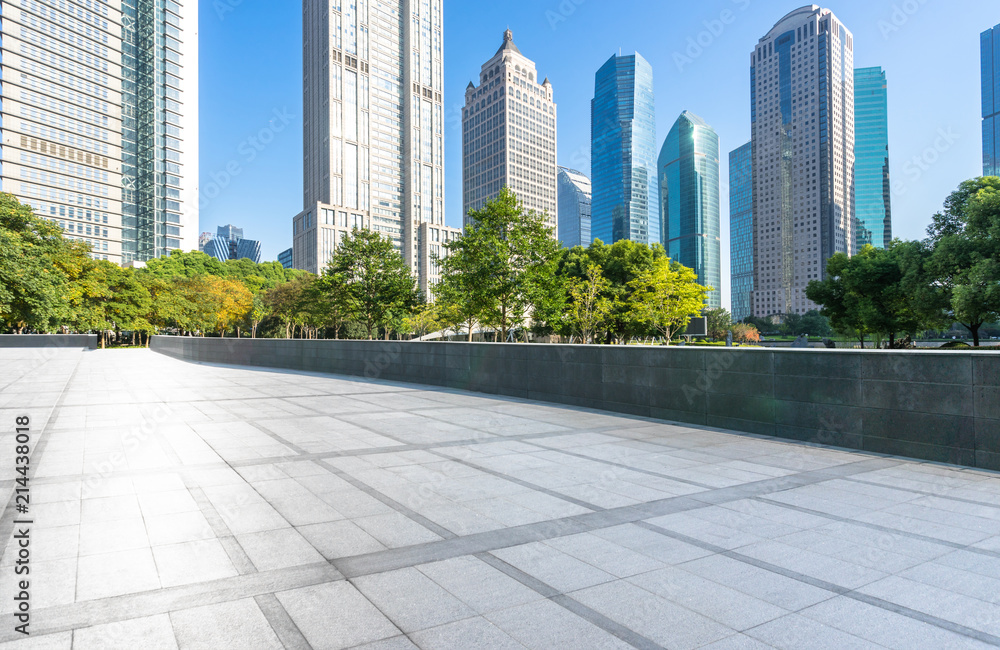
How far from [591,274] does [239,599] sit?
128 feet

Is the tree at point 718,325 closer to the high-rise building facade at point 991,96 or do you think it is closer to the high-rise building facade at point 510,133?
the high-rise building facade at point 991,96

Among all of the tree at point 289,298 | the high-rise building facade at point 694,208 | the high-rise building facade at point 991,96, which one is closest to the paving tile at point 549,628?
the tree at point 289,298

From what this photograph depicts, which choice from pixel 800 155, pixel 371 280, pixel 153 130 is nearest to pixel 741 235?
Result: pixel 800 155

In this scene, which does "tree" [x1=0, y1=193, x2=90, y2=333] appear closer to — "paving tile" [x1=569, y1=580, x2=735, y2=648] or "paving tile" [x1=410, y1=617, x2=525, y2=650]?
"paving tile" [x1=410, y1=617, x2=525, y2=650]

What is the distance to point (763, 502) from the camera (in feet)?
14.6

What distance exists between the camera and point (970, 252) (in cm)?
2908

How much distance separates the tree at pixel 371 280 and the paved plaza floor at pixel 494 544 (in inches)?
850

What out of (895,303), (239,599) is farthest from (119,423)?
(895,303)

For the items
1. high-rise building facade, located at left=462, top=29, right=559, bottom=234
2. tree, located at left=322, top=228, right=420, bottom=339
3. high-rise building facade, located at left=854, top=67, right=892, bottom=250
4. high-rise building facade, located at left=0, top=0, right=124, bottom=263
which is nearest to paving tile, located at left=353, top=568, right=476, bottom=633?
tree, located at left=322, top=228, right=420, bottom=339

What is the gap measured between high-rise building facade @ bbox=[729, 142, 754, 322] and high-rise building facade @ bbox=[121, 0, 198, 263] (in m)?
147

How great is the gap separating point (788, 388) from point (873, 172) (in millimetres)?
159427

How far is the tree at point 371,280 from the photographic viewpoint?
28.5 metres

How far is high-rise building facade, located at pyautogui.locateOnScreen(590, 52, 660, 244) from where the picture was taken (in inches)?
7037

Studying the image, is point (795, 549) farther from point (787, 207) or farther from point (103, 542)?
point (787, 207)
